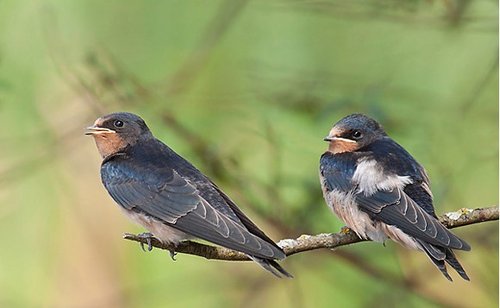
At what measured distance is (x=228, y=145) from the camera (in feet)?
16.8

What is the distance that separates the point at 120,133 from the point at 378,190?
917 millimetres

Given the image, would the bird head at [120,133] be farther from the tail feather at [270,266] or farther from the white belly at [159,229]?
the tail feather at [270,266]

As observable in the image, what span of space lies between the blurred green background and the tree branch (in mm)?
1482

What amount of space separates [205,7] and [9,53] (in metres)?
1.11

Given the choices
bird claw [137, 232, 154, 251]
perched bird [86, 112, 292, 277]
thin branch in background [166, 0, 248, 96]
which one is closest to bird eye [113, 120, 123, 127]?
perched bird [86, 112, 292, 277]

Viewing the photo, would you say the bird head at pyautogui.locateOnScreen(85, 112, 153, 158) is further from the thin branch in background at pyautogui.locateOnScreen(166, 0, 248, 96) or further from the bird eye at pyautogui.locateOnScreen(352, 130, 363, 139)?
the thin branch in background at pyautogui.locateOnScreen(166, 0, 248, 96)

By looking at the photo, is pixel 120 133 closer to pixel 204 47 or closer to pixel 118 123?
pixel 118 123

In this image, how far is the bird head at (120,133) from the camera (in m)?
3.64

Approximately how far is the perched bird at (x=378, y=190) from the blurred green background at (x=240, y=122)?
30.4 inches

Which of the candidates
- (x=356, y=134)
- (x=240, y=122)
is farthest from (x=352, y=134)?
(x=240, y=122)

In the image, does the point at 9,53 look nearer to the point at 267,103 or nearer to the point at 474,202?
the point at 267,103

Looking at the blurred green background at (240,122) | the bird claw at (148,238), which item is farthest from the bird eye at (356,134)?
the bird claw at (148,238)

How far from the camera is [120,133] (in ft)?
11.9

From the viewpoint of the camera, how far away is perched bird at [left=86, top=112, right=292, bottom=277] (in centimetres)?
307
